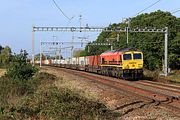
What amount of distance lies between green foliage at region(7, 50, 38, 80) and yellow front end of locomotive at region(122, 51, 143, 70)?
27.7ft

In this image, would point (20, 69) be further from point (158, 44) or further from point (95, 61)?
point (158, 44)

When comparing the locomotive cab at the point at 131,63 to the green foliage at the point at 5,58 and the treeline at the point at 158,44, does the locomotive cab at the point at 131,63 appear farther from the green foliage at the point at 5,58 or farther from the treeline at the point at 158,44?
the treeline at the point at 158,44

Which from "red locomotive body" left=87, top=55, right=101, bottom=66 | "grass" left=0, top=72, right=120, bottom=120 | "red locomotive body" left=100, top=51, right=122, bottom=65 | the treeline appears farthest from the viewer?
the treeline

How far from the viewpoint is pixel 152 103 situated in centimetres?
1812

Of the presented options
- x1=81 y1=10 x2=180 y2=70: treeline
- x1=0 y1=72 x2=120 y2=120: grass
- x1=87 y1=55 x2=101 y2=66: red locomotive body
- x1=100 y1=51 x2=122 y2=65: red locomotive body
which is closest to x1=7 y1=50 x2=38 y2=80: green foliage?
x1=100 y1=51 x2=122 y2=65: red locomotive body

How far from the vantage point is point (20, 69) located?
33656 millimetres

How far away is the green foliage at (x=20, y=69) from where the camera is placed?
3347 centimetres

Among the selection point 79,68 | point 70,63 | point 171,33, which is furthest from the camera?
point 70,63

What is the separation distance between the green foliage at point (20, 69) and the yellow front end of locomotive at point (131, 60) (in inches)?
332

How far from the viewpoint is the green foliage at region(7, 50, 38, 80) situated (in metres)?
33.5

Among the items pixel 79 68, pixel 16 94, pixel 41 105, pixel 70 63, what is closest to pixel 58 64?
pixel 70 63

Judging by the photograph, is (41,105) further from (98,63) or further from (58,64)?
(58,64)

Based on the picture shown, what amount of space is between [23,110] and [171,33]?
68662 millimetres

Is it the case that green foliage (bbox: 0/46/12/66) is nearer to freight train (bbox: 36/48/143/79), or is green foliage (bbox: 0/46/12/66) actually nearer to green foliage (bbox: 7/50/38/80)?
green foliage (bbox: 7/50/38/80)
